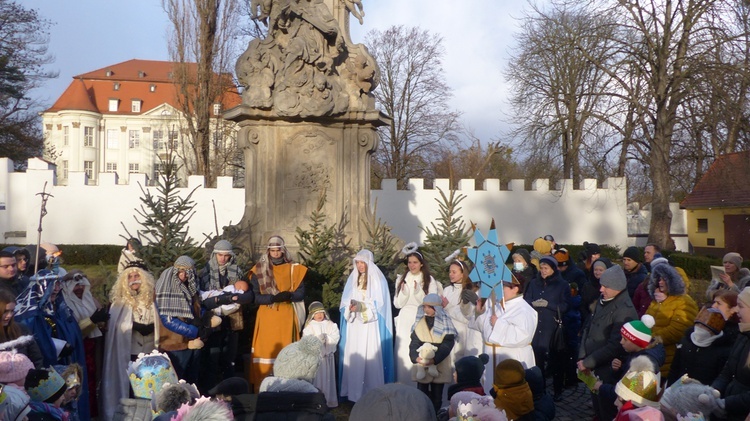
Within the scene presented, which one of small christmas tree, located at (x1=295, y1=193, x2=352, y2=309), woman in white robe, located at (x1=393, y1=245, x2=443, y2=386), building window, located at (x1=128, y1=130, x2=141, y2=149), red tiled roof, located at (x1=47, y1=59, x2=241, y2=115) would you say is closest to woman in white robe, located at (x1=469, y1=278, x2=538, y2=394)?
woman in white robe, located at (x1=393, y1=245, x2=443, y2=386)

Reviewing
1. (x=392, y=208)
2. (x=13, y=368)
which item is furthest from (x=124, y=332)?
(x=392, y=208)

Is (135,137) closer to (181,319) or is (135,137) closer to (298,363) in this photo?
(181,319)

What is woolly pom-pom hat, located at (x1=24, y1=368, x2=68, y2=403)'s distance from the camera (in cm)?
398

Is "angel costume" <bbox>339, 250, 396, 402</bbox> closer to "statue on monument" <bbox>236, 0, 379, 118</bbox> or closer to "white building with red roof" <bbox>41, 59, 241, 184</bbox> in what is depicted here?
"statue on monument" <bbox>236, 0, 379, 118</bbox>

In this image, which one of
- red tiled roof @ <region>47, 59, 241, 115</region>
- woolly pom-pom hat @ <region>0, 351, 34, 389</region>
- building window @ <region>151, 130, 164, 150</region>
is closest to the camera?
woolly pom-pom hat @ <region>0, 351, 34, 389</region>

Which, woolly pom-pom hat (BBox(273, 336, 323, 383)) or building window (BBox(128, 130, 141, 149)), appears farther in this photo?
building window (BBox(128, 130, 141, 149))

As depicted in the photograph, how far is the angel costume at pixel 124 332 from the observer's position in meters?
6.43

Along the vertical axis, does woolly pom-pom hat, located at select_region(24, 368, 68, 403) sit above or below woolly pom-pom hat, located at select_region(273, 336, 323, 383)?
below

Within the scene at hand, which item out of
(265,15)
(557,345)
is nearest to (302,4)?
(265,15)

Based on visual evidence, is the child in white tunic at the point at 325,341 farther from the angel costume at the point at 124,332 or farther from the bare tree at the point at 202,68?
the bare tree at the point at 202,68

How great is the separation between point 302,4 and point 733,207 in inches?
1113

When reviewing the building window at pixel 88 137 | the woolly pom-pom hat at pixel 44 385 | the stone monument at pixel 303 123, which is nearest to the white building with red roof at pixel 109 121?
the building window at pixel 88 137

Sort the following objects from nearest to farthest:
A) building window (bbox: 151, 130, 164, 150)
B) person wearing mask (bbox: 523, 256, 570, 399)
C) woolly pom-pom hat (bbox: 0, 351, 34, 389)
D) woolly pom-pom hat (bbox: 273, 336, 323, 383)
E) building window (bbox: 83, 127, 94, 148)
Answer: woolly pom-pom hat (bbox: 0, 351, 34, 389)
woolly pom-pom hat (bbox: 273, 336, 323, 383)
person wearing mask (bbox: 523, 256, 570, 399)
building window (bbox: 151, 130, 164, 150)
building window (bbox: 83, 127, 94, 148)

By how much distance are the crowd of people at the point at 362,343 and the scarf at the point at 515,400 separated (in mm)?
14
